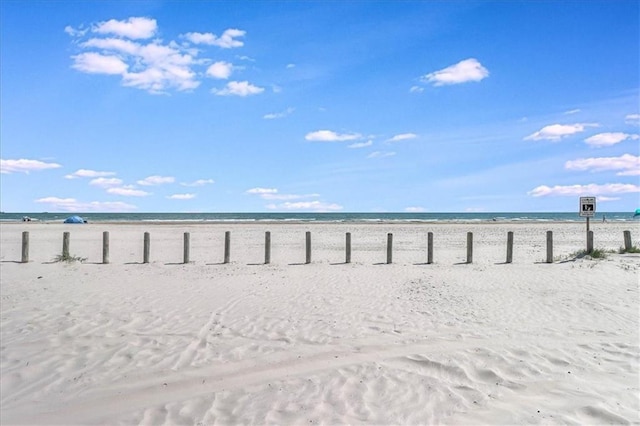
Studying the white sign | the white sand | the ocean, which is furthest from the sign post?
the ocean

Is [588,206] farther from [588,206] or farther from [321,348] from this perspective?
[321,348]

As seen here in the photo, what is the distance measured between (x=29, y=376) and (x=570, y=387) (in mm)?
6829

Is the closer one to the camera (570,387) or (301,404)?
(301,404)

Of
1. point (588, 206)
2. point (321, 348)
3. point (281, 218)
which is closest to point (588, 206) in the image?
point (588, 206)

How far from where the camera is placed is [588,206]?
58.8 feet

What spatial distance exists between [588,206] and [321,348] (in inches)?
583

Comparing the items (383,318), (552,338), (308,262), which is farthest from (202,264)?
(552,338)

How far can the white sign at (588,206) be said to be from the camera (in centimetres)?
1783

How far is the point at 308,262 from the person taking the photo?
1653 centimetres

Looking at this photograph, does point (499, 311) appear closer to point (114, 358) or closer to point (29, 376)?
point (114, 358)

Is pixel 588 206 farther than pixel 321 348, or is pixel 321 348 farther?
pixel 588 206

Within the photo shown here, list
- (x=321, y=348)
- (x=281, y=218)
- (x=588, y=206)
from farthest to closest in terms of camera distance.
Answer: (x=281, y=218) → (x=588, y=206) → (x=321, y=348)

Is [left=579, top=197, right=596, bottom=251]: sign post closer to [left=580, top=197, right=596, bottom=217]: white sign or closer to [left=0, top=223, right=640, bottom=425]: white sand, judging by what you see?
[left=580, top=197, right=596, bottom=217]: white sign

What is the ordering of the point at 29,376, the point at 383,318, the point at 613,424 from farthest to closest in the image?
the point at 383,318 → the point at 29,376 → the point at 613,424
